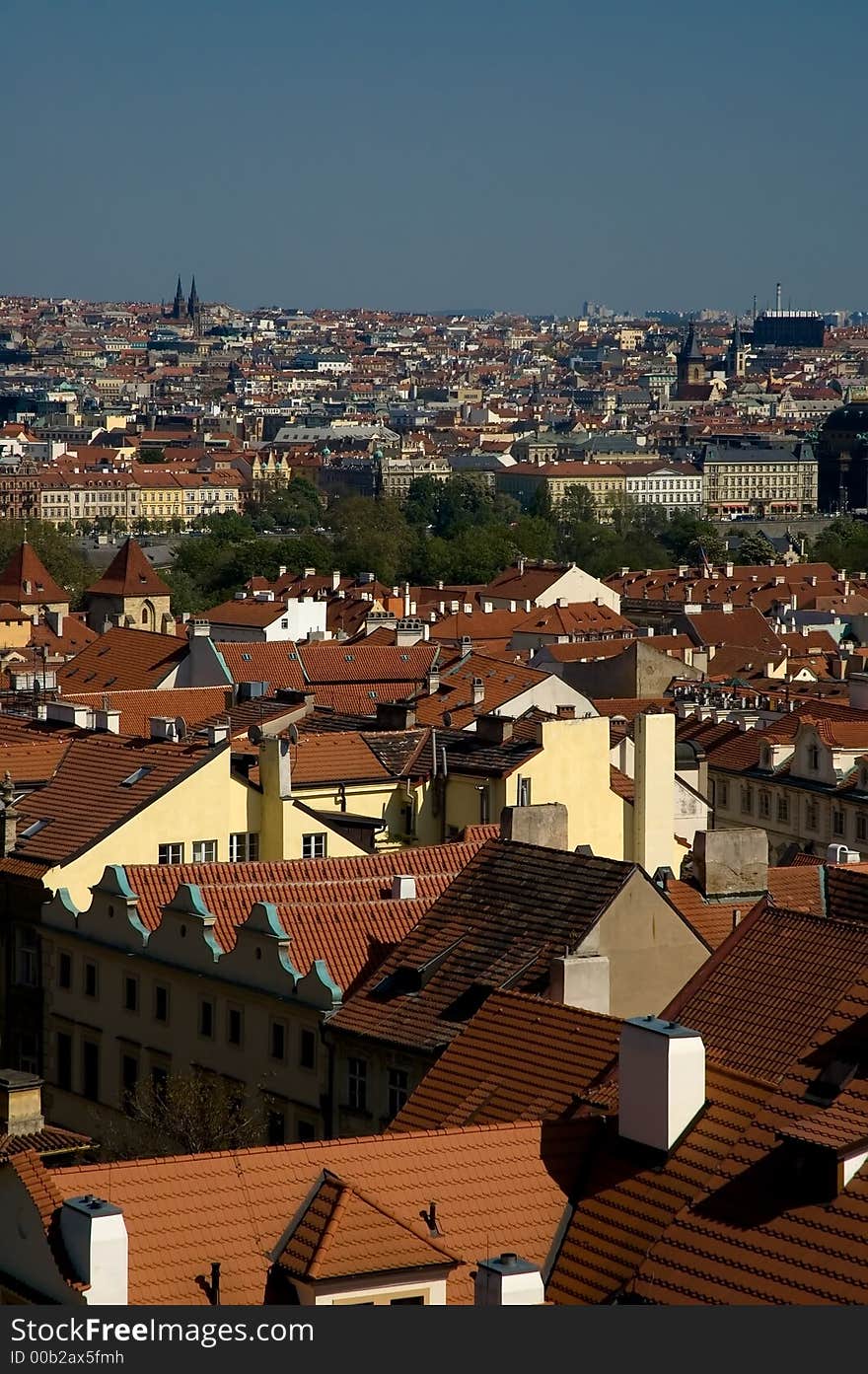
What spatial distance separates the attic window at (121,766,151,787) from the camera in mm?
26531

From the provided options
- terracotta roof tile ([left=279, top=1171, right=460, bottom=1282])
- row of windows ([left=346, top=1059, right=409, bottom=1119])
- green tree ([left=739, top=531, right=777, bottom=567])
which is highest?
terracotta roof tile ([left=279, top=1171, right=460, bottom=1282])

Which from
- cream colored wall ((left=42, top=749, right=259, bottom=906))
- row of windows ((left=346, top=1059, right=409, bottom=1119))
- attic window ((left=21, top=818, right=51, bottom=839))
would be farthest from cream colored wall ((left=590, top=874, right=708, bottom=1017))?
attic window ((left=21, top=818, right=51, bottom=839))

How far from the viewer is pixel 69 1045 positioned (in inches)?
930

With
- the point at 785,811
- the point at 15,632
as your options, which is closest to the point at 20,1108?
the point at 785,811

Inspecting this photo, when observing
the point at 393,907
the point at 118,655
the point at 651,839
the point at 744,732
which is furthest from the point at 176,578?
the point at 393,907

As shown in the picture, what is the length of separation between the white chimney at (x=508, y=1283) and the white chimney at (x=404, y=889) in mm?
9600

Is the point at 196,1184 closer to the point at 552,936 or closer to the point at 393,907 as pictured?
the point at 552,936

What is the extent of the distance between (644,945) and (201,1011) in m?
4.06

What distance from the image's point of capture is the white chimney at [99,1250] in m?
11.8

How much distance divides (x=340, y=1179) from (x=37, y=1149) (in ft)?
10.5

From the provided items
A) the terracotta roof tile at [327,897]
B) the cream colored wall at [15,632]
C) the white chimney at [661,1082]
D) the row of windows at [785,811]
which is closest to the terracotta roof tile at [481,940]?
the terracotta roof tile at [327,897]

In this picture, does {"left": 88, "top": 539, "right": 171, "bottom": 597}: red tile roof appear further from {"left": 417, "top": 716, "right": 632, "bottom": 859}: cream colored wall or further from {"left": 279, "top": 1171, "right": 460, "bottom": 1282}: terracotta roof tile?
{"left": 279, "top": 1171, "right": 460, "bottom": 1282}: terracotta roof tile

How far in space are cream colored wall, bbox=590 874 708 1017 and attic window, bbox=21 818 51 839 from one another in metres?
8.20

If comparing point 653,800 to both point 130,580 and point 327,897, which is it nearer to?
point 327,897
